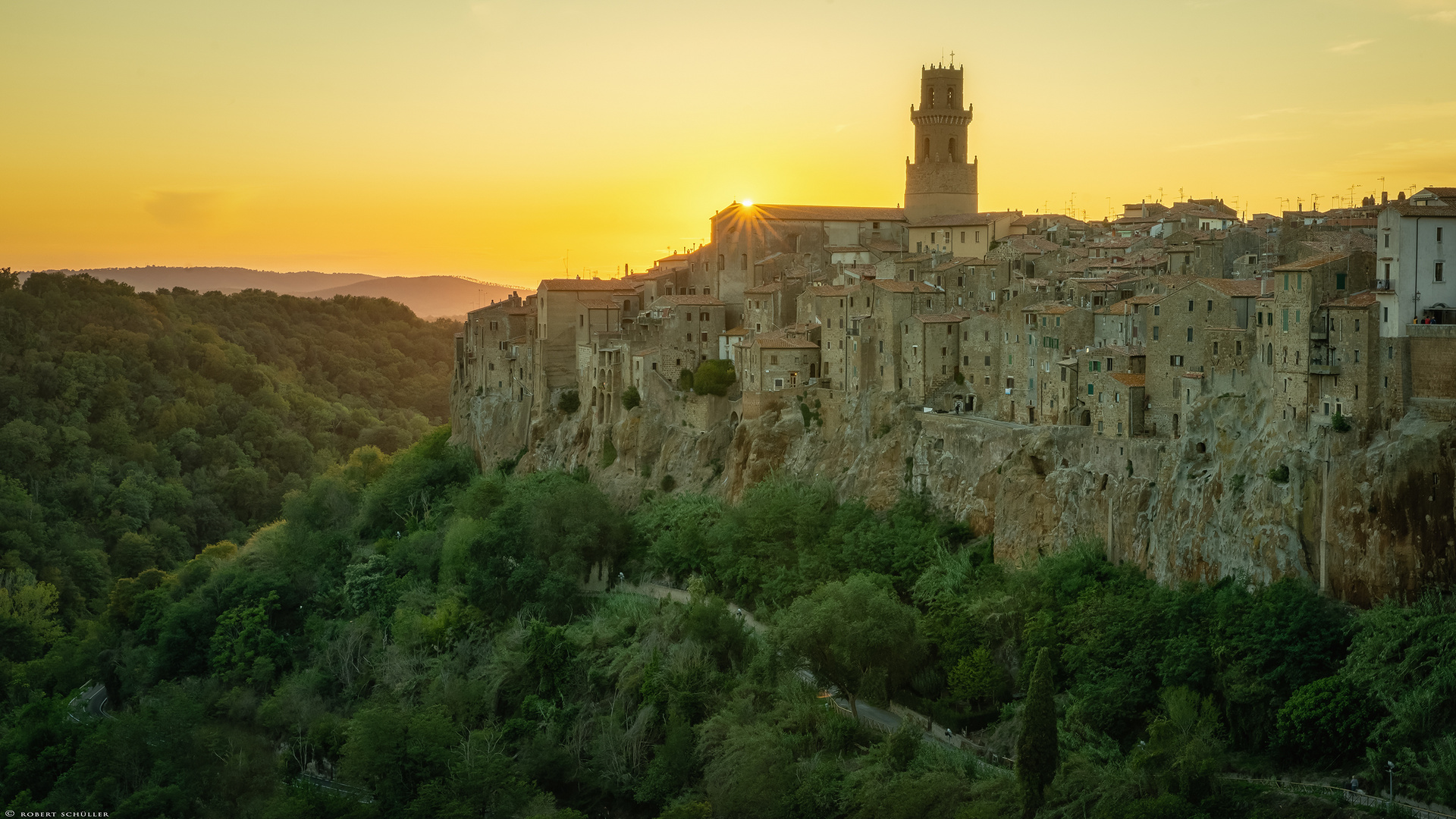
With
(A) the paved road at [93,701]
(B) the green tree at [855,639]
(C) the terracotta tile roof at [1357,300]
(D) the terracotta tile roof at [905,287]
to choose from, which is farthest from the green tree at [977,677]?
(A) the paved road at [93,701]

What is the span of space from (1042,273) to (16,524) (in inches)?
2397

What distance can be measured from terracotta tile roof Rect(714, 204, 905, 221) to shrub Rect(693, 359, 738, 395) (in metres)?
11.4

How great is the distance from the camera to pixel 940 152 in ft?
246

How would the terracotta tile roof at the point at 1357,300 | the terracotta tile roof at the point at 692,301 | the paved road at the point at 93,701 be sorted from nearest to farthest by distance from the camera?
the terracotta tile roof at the point at 1357,300 < the paved road at the point at 93,701 < the terracotta tile roof at the point at 692,301

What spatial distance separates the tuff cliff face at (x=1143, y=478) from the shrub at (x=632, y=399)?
0.78 metres

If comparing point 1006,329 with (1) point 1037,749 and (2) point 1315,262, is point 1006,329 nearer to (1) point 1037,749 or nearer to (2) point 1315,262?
(2) point 1315,262

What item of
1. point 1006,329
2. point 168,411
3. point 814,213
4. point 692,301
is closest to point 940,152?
point 814,213

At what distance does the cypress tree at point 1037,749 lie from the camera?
3544cm

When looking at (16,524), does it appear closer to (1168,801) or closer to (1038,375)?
(1038,375)

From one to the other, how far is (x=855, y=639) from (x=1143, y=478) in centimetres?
944

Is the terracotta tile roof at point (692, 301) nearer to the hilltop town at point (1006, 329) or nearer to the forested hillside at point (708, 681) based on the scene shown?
the hilltop town at point (1006, 329)

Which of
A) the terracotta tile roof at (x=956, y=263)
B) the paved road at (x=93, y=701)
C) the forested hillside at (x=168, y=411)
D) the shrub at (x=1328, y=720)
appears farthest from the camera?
the forested hillside at (x=168, y=411)

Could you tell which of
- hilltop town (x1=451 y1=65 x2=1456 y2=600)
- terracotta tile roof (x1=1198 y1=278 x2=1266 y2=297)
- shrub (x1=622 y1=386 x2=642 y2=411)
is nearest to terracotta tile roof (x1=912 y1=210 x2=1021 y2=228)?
hilltop town (x1=451 y1=65 x2=1456 y2=600)

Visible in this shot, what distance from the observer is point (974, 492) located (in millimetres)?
48125
